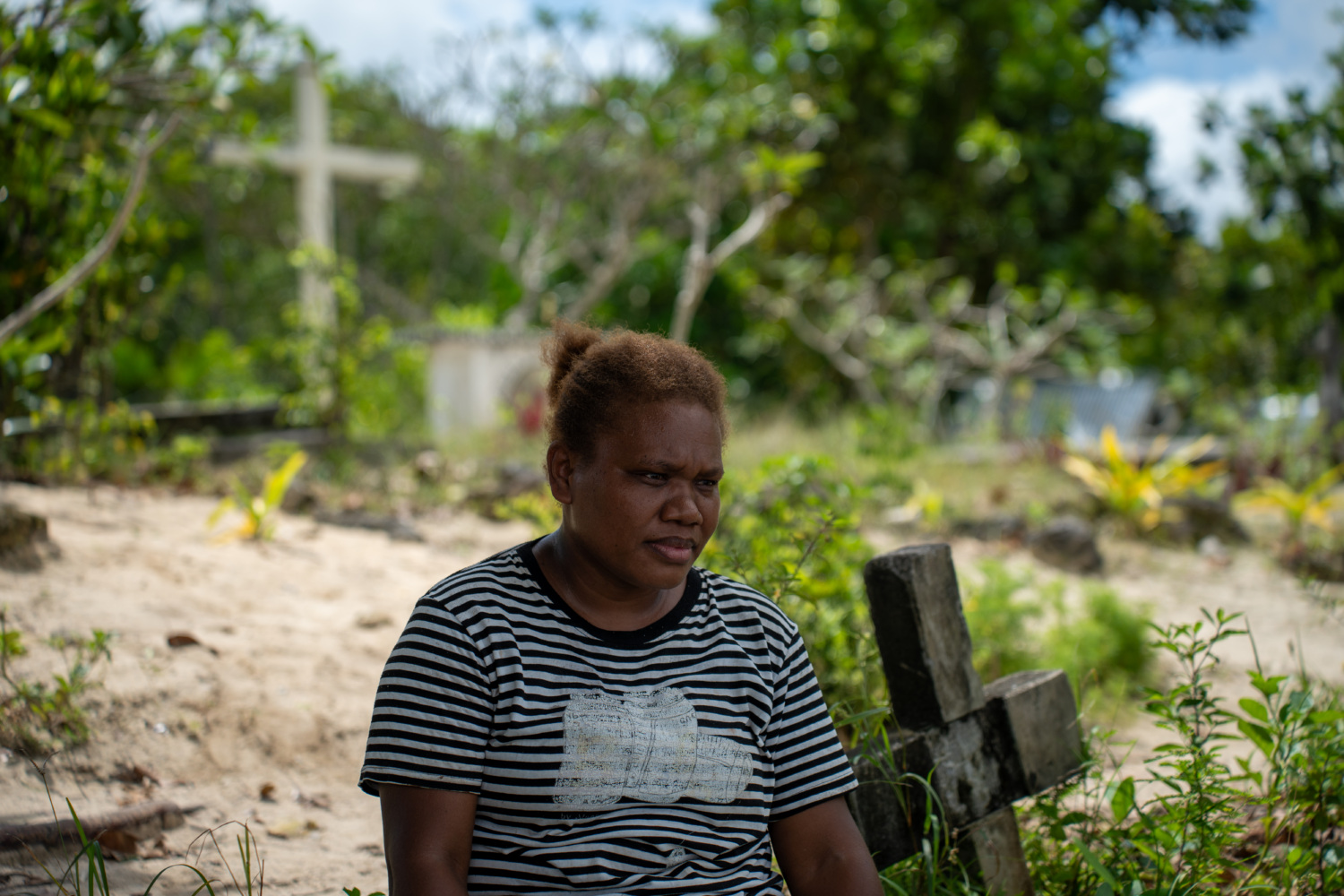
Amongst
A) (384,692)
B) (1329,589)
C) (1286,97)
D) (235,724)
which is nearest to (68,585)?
(235,724)

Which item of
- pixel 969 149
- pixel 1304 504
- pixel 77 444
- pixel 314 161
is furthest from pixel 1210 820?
pixel 969 149

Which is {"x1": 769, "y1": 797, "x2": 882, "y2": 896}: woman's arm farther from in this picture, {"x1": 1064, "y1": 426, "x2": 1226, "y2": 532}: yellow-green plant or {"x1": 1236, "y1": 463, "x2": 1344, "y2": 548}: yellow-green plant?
{"x1": 1236, "y1": 463, "x2": 1344, "y2": 548}: yellow-green plant

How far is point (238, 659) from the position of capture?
3.17 metres

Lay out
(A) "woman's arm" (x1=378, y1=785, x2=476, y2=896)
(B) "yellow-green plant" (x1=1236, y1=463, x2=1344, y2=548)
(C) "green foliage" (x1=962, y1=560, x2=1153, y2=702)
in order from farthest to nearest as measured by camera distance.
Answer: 1. (B) "yellow-green plant" (x1=1236, y1=463, x2=1344, y2=548)
2. (C) "green foliage" (x1=962, y1=560, x2=1153, y2=702)
3. (A) "woman's arm" (x1=378, y1=785, x2=476, y2=896)

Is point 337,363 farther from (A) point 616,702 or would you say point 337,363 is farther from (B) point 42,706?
(A) point 616,702

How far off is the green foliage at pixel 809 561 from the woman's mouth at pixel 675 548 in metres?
0.70

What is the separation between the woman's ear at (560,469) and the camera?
67.1 inches

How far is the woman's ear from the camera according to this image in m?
1.70

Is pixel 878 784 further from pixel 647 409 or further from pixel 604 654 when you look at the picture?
pixel 647 409

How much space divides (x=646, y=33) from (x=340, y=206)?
8.13m

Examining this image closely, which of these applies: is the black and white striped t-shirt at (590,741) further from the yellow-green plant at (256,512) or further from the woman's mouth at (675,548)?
the yellow-green plant at (256,512)

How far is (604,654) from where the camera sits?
1.60 meters

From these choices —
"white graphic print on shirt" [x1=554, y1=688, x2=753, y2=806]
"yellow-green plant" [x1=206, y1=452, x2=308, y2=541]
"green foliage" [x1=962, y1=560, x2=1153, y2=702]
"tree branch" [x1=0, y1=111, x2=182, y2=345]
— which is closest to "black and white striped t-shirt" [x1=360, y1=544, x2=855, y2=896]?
"white graphic print on shirt" [x1=554, y1=688, x2=753, y2=806]

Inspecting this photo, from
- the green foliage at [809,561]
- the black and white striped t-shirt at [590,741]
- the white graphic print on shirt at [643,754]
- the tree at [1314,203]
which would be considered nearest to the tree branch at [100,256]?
the green foliage at [809,561]
